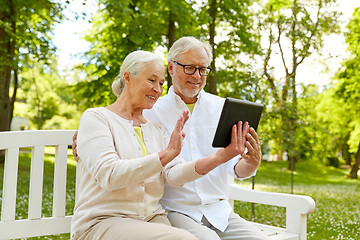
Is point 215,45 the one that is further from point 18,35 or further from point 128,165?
point 128,165

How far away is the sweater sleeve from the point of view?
7.20 ft

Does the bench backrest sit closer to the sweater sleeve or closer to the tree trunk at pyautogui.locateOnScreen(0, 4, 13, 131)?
the sweater sleeve

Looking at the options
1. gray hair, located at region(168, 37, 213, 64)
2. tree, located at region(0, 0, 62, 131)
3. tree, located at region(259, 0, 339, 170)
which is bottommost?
gray hair, located at region(168, 37, 213, 64)

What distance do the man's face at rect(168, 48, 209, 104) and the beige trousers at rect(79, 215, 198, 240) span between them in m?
1.11

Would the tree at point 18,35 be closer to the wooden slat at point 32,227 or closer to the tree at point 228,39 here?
the tree at point 228,39

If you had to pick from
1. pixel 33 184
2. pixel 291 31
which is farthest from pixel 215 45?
pixel 33 184

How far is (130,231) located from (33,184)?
1.00 m

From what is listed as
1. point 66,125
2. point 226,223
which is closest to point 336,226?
point 226,223

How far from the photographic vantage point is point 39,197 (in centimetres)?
294

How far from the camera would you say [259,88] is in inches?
324

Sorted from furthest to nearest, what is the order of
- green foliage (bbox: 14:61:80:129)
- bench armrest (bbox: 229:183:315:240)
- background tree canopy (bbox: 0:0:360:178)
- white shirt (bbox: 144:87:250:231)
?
green foliage (bbox: 14:61:80:129) < background tree canopy (bbox: 0:0:360:178) < bench armrest (bbox: 229:183:315:240) < white shirt (bbox: 144:87:250:231)

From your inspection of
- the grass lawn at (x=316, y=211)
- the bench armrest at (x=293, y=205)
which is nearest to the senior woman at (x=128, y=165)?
the bench armrest at (x=293, y=205)

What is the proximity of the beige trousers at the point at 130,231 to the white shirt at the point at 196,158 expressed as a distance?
59 cm

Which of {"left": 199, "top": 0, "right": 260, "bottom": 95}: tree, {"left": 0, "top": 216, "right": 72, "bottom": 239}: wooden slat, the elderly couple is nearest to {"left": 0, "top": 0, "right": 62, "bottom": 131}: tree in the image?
{"left": 199, "top": 0, "right": 260, "bottom": 95}: tree
